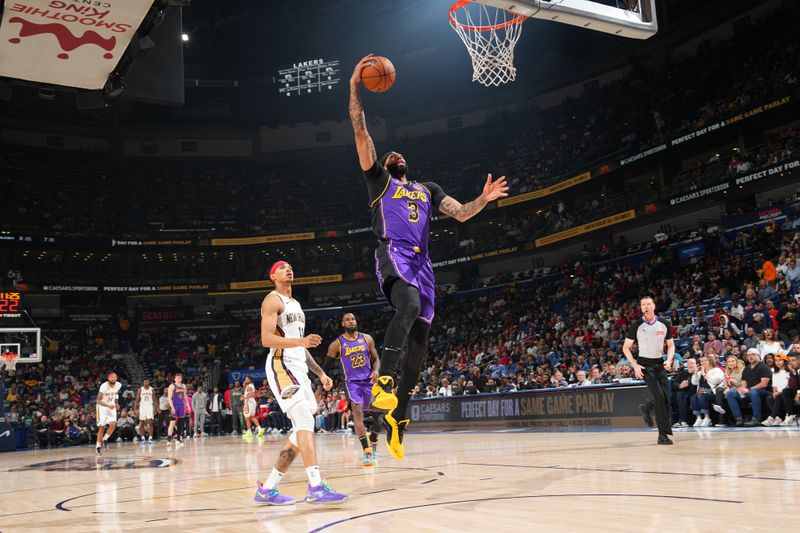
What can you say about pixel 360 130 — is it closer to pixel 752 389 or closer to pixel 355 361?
pixel 355 361

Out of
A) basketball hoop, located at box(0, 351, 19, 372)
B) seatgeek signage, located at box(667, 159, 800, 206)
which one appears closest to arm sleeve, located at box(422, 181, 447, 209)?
basketball hoop, located at box(0, 351, 19, 372)

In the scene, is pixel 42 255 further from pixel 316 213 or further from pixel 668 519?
pixel 668 519

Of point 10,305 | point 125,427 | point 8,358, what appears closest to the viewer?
point 8,358

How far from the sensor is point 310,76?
36.9m

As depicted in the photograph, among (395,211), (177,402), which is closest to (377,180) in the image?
(395,211)

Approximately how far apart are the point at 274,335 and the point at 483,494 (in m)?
2.05

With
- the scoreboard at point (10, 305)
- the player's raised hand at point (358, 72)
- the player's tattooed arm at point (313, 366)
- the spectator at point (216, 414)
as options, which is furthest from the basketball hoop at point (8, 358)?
the player's raised hand at point (358, 72)

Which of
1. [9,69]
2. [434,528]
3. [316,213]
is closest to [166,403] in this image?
[9,69]

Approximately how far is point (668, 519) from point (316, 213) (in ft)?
121

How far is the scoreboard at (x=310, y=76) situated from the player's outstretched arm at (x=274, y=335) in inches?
1271

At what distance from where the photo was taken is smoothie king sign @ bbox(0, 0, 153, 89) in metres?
11.4

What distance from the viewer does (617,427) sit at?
47.7ft

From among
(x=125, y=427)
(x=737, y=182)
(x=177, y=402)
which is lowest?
(x=125, y=427)

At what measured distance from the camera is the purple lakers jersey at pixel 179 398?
2161cm
